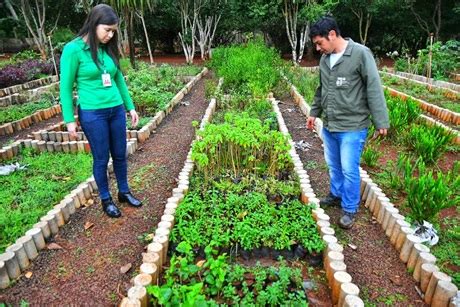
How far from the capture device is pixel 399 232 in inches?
109

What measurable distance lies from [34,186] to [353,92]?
11.1 feet

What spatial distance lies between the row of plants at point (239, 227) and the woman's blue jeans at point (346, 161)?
0.39 m

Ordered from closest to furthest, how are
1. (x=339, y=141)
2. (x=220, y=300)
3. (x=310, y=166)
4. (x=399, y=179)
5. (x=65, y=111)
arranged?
(x=220, y=300) → (x=65, y=111) → (x=339, y=141) → (x=399, y=179) → (x=310, y=166)

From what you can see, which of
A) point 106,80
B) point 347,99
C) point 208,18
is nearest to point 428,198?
point 347,99

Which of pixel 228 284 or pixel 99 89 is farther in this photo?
pixel 99 89

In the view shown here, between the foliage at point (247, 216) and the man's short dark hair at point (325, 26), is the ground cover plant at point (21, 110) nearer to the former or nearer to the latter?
the foliage at point (247, 216)

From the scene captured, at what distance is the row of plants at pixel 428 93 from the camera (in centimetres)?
700

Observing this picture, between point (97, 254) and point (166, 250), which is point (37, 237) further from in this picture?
point (166, 250)

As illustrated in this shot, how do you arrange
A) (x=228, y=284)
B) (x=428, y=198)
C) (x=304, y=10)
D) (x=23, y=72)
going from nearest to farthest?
(x=228, y=284) → (x=428, y=198) → (x=23, y=72) → (x=304, y=10)

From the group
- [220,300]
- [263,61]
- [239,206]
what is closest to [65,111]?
[239,206]

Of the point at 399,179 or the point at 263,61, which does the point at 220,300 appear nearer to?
the point at 399,179

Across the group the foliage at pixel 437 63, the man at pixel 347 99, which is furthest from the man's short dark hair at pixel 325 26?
the foliage at pixel 437 63

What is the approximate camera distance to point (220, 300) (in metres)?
2.23

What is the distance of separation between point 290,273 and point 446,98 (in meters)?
7.04
